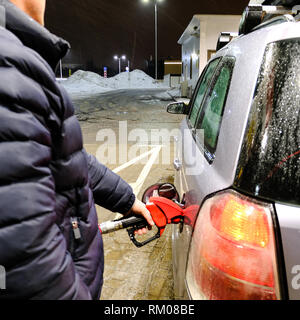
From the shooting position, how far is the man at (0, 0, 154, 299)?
0.75 m

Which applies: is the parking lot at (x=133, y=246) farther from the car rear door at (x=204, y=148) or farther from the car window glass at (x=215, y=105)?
the car window glass at (x=215, y=105)

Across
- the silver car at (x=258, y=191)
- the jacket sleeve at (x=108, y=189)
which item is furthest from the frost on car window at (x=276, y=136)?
the jacket sleeve at (x=108, y=189)

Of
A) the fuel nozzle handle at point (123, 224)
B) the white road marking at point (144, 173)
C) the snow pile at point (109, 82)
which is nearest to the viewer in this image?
the fuel nozzle handle at point (123, 224)

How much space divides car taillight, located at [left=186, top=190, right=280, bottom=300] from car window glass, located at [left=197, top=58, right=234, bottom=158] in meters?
0.39

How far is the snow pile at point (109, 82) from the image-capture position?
4237 cm

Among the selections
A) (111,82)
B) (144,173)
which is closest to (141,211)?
(144,173)

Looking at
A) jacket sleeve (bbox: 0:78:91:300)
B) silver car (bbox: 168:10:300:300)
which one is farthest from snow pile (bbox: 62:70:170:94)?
jacket sleeve (bbox: 0:78:91:300)

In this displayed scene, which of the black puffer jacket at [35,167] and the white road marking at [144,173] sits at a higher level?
the black puffer jacket at [35,167]

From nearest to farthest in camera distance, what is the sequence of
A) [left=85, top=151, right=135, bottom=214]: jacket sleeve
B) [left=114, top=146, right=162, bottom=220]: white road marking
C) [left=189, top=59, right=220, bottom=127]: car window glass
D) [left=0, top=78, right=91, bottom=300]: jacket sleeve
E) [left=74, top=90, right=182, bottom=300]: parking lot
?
[left=0, top=78, right=91, bottom=300]: jacket sleeve < [left=85, top=151, right=135, bottom=214]: jacket sleeve < [left=189, top=59, right=220, bottom=127]: car window glass < [left=74, top=90, right=182, bottom=300]: parking lot < [left=114, top=146, right=162, bottom=220]: white road marking

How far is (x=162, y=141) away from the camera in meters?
9.54

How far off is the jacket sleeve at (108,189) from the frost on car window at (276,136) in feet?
2.44

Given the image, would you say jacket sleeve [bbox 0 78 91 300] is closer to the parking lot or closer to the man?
the man
